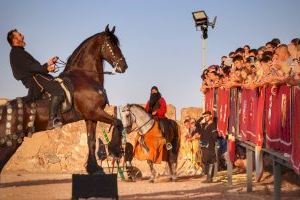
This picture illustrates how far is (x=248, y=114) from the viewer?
1200 centimetres

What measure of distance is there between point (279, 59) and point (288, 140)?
4.88 feet

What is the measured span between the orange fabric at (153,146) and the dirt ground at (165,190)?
0.75 metres

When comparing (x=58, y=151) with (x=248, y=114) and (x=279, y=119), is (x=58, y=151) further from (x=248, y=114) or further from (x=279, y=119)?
(x=279, y=119)

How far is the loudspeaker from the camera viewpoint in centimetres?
930

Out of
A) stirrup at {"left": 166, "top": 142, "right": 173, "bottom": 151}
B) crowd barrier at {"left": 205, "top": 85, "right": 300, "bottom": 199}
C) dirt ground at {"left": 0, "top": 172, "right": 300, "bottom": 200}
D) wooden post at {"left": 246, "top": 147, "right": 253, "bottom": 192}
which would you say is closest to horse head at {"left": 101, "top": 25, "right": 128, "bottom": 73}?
crowd barrier at {"left": 205, "top": 85, "right": 300, "bottom": 199}

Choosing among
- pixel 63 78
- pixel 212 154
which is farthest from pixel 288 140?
pixel 212 154

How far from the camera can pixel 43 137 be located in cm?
2442

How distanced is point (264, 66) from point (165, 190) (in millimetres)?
5101

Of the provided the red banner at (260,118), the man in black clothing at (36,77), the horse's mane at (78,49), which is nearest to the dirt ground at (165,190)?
the red banner at (260,118)

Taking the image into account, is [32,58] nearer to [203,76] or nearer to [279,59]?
[279,59]

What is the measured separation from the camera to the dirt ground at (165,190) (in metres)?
12.6

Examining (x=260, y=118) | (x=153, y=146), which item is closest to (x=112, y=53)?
(x=260, y=118)

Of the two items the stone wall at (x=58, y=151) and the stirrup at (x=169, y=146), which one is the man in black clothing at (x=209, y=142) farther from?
the stone wall at (x=58, y=151)

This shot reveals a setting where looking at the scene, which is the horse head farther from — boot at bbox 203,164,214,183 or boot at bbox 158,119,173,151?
boot at bbox 158,119,173,151
